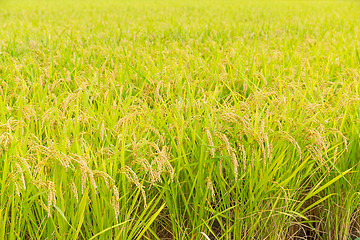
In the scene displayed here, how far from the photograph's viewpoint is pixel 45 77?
2904 millimetres

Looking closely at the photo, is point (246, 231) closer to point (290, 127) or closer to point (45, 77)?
point (290, 127)

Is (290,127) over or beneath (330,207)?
over

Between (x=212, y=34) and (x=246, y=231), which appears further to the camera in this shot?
(x=212, y=34)

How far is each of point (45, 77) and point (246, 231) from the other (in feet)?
6.46

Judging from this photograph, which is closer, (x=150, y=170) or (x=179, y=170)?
(x=150, y=170)

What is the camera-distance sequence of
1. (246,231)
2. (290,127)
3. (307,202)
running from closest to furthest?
(246,231), (290,127), (307,202)

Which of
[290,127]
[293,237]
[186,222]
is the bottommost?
[293,237]

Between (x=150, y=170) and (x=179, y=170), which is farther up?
(x=150, y=170)

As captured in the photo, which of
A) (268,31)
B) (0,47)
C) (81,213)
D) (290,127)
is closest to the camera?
(81,213)

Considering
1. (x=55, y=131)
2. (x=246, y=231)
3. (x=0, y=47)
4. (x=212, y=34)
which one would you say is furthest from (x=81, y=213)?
(x=212, y=34)

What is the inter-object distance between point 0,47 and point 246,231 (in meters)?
3.28

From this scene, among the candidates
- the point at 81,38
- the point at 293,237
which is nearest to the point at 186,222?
the point at 293,237

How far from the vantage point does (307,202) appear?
2.04 metres

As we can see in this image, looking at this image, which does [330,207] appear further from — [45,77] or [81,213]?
[45,77]
